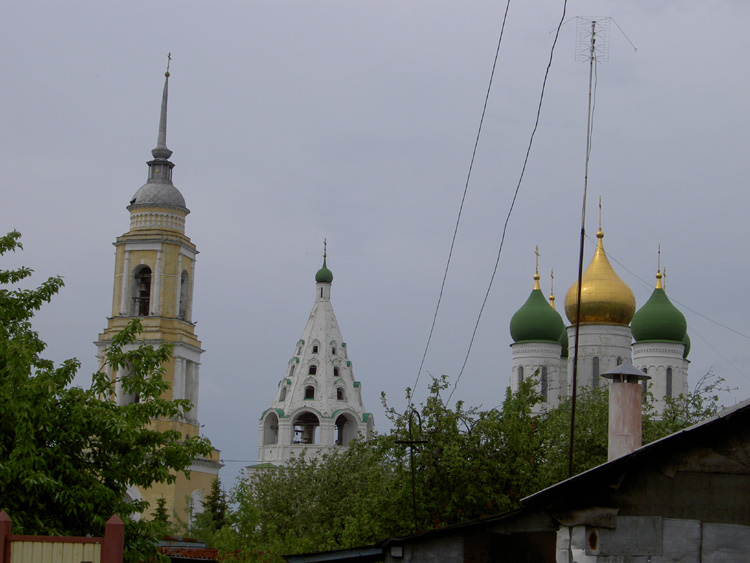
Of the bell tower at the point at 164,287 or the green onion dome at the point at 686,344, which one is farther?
the green onion dome at the point at 686,344

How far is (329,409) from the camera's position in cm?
6762

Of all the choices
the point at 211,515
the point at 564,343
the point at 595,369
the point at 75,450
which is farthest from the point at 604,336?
the point at 75,450

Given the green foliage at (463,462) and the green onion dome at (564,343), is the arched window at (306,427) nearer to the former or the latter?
the green onion dome at (564,343)

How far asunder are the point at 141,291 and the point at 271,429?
15070 mm

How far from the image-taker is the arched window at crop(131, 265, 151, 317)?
57375mm

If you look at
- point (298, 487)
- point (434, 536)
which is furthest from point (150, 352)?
point (298, 487)

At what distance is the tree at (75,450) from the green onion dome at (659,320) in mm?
42639

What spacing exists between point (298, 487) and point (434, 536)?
27.0 meters

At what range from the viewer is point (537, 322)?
60500 mm

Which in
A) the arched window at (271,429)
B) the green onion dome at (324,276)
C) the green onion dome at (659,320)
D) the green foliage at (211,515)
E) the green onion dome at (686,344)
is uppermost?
the green onion dome at (324,276)

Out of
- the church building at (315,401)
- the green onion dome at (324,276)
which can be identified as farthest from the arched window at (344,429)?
the green onion dome at (324,276)

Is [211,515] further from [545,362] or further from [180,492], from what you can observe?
[545,362]

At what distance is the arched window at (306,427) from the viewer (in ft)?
225

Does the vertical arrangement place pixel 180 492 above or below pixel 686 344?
below
